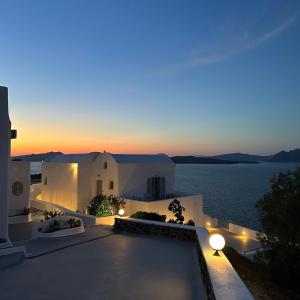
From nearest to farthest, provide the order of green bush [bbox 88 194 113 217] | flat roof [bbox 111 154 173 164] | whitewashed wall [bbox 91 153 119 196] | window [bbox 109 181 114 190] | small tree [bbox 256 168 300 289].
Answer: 1. small tree [bbox 256 168 300 289]
2. green bush [bbox 88 194 113 217]
3. whitewashed wall [bbox 91 153 119 196]
4. window [bbox 109 181 114 190]
5. flat roof [bbox 111 154 173 164]

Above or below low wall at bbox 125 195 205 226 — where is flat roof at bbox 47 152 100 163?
above

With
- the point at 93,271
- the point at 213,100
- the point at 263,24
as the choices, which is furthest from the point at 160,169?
the point at 93,271

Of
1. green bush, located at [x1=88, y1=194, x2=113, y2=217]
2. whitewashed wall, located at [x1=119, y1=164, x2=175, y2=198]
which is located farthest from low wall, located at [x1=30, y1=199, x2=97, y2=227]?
whitewashed wall, located at [x1=119, y1=164, x2=175, y2=198]

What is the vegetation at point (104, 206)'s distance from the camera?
17.9m

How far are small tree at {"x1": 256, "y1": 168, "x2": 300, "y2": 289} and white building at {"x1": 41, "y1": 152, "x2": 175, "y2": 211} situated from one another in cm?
1107

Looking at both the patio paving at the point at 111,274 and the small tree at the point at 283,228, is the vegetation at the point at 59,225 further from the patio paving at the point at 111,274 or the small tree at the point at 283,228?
the small tree at the point at 283,228

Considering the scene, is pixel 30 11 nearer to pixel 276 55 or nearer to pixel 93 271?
pixel 93 271

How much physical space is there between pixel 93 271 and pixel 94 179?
17847 millimetres

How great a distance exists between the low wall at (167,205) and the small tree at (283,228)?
8.36 metres

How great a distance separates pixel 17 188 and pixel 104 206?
5.48m

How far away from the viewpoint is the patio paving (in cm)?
519

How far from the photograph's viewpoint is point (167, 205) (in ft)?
71.6

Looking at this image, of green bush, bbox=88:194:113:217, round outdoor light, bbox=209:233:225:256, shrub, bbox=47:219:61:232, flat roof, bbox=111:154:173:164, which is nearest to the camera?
round outdoor light, bbox=209:233:225:256

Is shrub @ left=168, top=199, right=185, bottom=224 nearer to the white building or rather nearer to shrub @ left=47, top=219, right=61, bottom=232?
the white building
